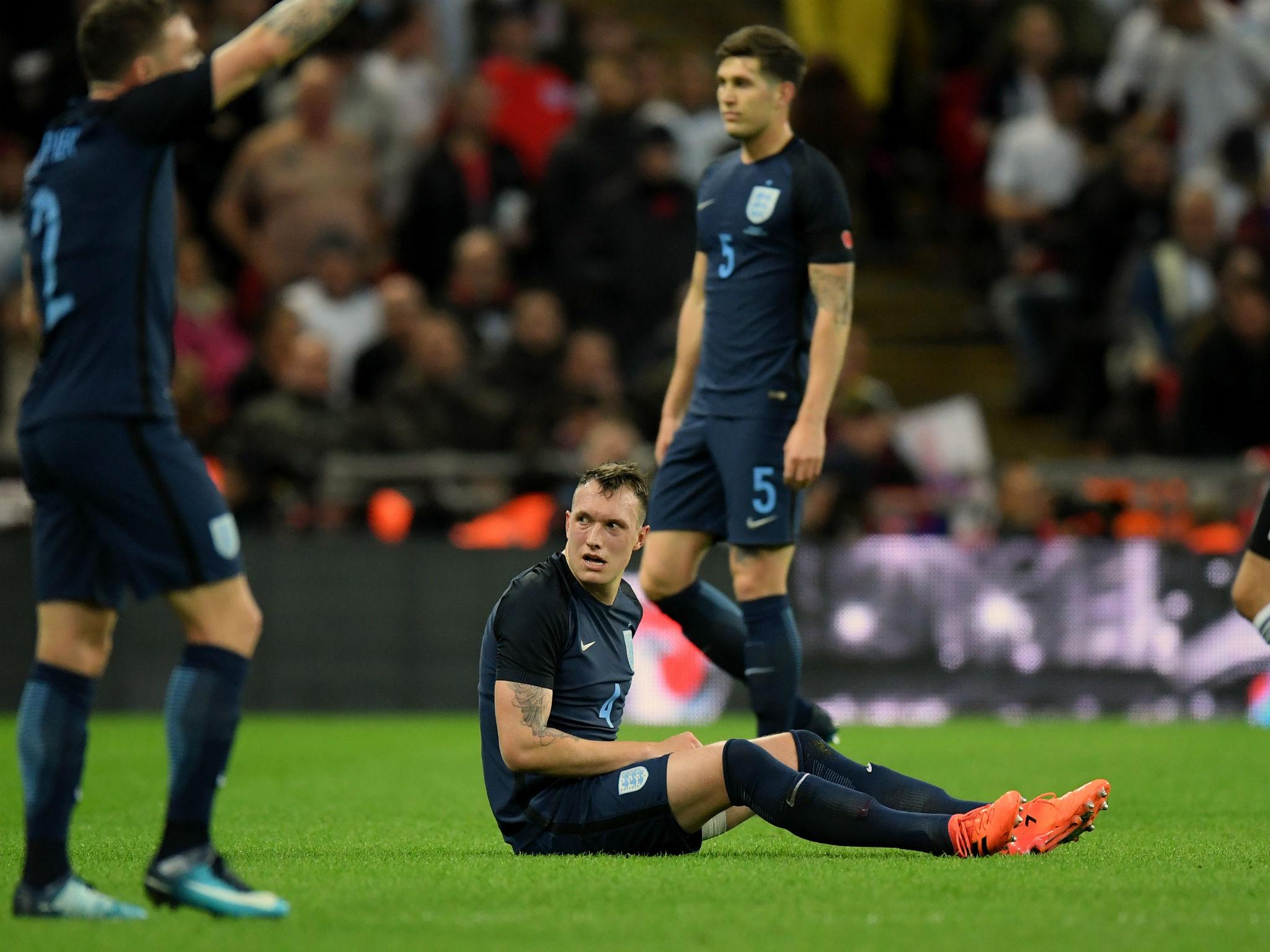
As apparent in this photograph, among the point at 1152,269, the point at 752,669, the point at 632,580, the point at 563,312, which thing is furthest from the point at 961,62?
the point at 752,669

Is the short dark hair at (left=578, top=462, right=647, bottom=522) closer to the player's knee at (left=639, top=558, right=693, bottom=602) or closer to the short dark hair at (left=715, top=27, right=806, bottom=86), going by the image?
the player's knee at (left=639, top=558, right=693, bottom=602)

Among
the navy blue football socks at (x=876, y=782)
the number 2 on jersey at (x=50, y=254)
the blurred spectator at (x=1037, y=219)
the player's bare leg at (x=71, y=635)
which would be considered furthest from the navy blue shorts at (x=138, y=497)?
the blurred spectator at (x=1037, y=219)

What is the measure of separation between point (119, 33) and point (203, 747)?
1737mm

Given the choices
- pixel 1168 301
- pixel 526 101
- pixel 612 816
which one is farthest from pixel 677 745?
pixel 526 101

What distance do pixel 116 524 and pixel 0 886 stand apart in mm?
1263

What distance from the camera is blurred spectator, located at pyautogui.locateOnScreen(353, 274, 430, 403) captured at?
13594 millimetres

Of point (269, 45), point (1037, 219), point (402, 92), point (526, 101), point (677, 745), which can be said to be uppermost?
point (526, 101)

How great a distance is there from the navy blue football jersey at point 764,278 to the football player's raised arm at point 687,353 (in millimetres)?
153

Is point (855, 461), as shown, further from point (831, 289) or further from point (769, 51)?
point (769, 51)

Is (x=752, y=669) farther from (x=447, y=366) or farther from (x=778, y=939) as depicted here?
(x=447, y=366)

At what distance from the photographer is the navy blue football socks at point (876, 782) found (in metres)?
5.89

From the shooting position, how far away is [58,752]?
4.91 m

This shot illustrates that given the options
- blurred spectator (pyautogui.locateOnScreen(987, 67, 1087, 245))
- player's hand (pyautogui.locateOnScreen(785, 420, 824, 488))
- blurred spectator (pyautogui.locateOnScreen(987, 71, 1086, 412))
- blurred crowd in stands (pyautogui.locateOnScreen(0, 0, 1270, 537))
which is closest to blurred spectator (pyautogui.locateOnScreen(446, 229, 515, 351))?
blurred crowd in stands (pyautogui.locateOnScreen(0, 0, 1270, 537))

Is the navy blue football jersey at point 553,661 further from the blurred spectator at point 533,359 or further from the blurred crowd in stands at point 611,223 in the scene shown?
the blurred spectator at point 533,359
